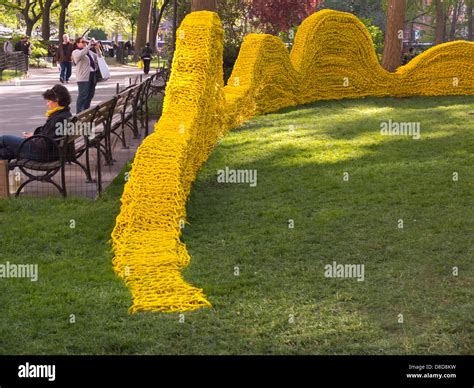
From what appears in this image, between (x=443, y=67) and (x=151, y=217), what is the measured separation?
18.2m

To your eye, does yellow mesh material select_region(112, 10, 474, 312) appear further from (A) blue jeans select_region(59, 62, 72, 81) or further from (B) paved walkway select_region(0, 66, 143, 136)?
(A) blue jeans select_region(59, 62, 72, 81)

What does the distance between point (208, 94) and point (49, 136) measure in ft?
9.53

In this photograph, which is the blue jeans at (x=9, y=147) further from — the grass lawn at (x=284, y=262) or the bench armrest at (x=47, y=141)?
the grass lawn at (x=284, y=262)

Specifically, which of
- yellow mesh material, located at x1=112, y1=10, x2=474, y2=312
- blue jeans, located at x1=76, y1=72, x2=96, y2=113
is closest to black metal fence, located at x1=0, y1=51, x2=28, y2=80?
yellow mesh material, located at x1=112, y1=10, x2=474, y2=312

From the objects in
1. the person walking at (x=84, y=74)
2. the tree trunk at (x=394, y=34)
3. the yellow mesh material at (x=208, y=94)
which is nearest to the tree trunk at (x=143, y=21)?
the tree trunk at (x=394, y=34)

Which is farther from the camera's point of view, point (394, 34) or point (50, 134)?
point (394, 34)

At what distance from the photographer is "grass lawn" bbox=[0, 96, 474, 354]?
630 centimetres

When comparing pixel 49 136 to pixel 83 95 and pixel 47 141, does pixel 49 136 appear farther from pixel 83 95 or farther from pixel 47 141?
pixel 83 95

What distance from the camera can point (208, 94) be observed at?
13461mm

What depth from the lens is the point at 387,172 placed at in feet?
41.6

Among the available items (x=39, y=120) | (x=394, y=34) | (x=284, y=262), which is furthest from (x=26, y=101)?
(x=284, y=262)

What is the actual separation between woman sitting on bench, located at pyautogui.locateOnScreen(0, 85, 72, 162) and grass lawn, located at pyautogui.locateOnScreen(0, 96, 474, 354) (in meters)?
0.70

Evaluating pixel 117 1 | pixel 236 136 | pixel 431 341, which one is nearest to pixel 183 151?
pixel 431 341

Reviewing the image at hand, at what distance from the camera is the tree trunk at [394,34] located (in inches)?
1121
